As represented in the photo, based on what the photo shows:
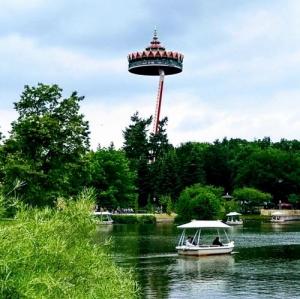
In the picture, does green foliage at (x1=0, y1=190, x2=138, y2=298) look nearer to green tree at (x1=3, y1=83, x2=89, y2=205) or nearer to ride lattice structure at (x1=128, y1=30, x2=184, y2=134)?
green tree at (x1=3, y1=83, x2=89, y2=205)

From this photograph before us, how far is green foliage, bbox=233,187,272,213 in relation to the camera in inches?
3991

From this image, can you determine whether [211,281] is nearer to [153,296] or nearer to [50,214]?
[153,296]

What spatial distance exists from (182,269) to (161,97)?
9801 centimetres

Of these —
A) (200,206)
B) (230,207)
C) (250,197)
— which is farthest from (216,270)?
(250,197)

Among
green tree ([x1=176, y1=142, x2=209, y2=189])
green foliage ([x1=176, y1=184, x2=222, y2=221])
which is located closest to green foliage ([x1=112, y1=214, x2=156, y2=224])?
green foliage ([x1=176, y1=184, x2=222, y2=221])

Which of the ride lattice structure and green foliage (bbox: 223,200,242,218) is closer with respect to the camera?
→ green foliage (bbox: 223,200,242,218)

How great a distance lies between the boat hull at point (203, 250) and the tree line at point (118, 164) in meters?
7.07

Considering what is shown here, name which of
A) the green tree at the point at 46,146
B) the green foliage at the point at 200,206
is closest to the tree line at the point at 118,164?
the green tree at the point at 46,146

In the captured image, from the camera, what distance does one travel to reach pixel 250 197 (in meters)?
101

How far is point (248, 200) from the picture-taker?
102812 millimetres

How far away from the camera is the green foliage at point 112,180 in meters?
87.1

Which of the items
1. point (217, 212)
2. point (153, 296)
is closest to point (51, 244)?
point (153, 296)

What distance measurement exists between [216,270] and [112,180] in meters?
56.1

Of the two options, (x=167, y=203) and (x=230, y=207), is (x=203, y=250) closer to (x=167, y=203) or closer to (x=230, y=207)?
(x=167, y=203)
